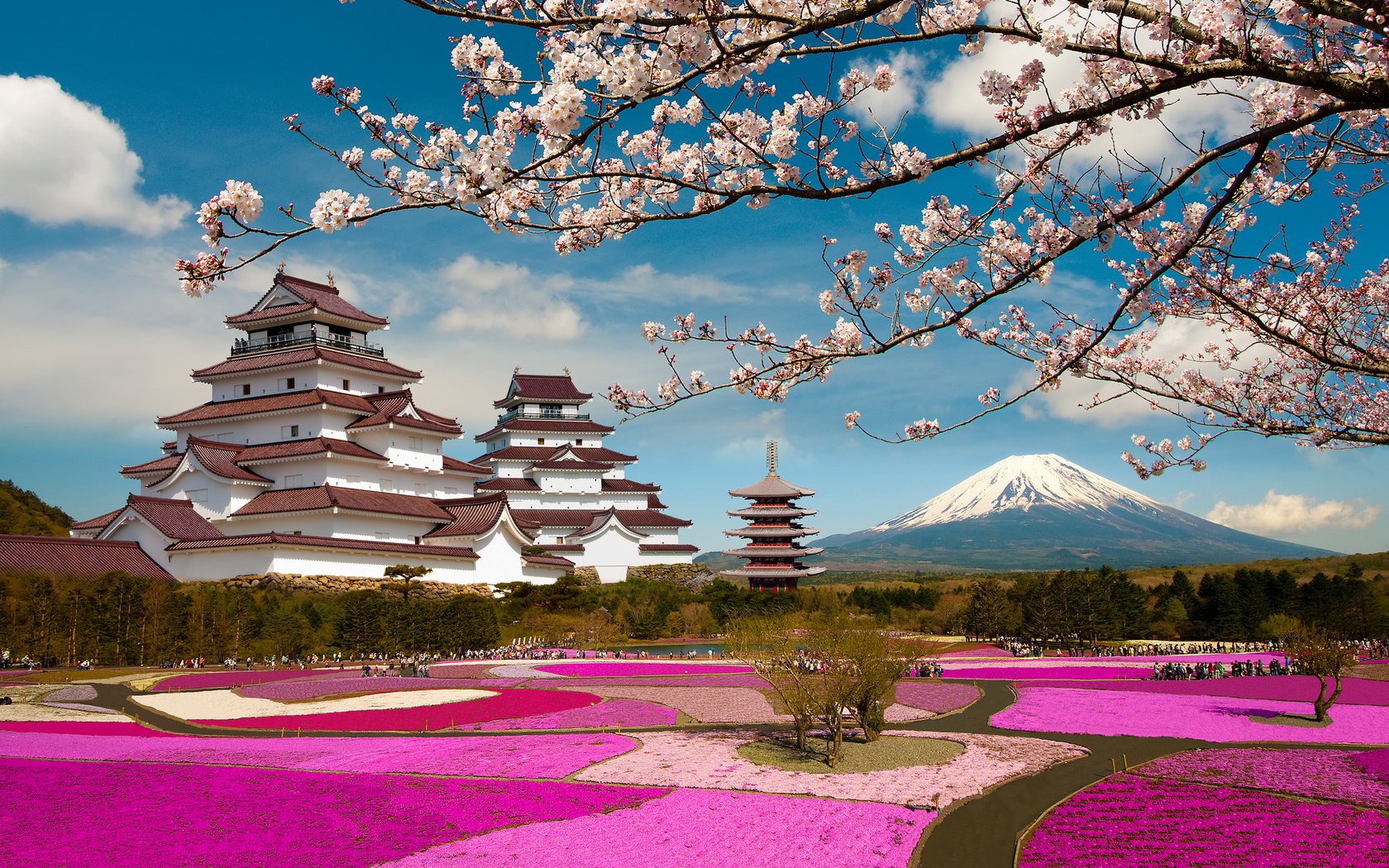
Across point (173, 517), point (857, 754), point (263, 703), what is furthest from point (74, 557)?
point (857, 754)

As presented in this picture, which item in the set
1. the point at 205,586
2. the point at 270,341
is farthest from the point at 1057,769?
the point at 270,341

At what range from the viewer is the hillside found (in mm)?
51312

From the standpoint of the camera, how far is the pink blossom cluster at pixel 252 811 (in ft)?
37.5

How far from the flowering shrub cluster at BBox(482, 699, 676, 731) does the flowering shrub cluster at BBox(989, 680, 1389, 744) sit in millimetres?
8622

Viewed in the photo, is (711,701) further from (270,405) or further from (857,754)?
(270,405)

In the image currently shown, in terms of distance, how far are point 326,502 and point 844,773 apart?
34.2 meters

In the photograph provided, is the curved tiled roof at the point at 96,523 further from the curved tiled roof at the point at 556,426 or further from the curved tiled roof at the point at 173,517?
the curved tiled roof at the point at 556,426

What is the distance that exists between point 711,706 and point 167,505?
3211cm

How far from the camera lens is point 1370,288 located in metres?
10.5

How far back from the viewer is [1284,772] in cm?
1630

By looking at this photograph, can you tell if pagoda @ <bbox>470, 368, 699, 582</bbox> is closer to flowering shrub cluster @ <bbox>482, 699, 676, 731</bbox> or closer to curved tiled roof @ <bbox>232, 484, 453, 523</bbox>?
curved tiled roof @ <bbox>232, 484, 453, 523</bbox>

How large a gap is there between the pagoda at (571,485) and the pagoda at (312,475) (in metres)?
9.95

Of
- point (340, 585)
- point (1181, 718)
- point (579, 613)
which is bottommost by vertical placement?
point (1181, 718)

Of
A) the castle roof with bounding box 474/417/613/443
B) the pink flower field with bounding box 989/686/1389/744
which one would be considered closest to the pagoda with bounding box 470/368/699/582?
the castle roof with bounding box 474/417/613/443
